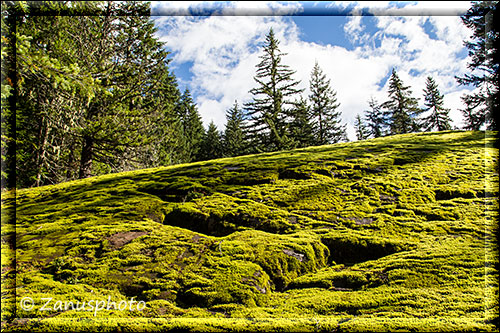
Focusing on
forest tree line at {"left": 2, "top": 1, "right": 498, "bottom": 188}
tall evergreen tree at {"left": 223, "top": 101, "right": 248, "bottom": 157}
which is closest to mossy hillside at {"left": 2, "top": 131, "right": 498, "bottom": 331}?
forest tree line at {"left": 2, "top": 1, "right": 498, "bottom": 188}

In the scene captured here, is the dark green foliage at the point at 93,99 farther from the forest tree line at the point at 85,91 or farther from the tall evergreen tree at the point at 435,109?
the tall evergreen tree at the point at 435,109

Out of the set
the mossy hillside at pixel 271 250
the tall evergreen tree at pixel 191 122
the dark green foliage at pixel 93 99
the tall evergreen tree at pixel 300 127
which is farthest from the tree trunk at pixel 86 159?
the tall evergreen tree at pixel 191 122

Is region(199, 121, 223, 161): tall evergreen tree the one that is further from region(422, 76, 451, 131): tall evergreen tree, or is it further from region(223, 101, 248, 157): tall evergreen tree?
region(422, 76, 451, 131): tall evergreen tree

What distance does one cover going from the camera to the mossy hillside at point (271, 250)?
3.22 m

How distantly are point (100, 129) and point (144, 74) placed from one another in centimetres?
413

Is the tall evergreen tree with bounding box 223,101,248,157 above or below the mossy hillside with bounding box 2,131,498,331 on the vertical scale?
above

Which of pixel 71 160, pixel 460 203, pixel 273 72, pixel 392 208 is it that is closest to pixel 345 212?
pixel 392 208

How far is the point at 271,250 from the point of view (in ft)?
15.3

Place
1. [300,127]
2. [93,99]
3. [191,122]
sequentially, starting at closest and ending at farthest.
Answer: [93,99] → [300,127] → [191,122]

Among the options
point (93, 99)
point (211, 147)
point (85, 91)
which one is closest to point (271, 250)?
point (85, 91)

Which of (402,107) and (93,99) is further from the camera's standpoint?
(402,107)

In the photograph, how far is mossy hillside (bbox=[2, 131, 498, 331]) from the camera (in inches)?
127

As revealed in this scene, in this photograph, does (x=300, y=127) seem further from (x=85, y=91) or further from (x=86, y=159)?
(x=85, y=91)

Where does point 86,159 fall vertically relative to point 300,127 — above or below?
below
